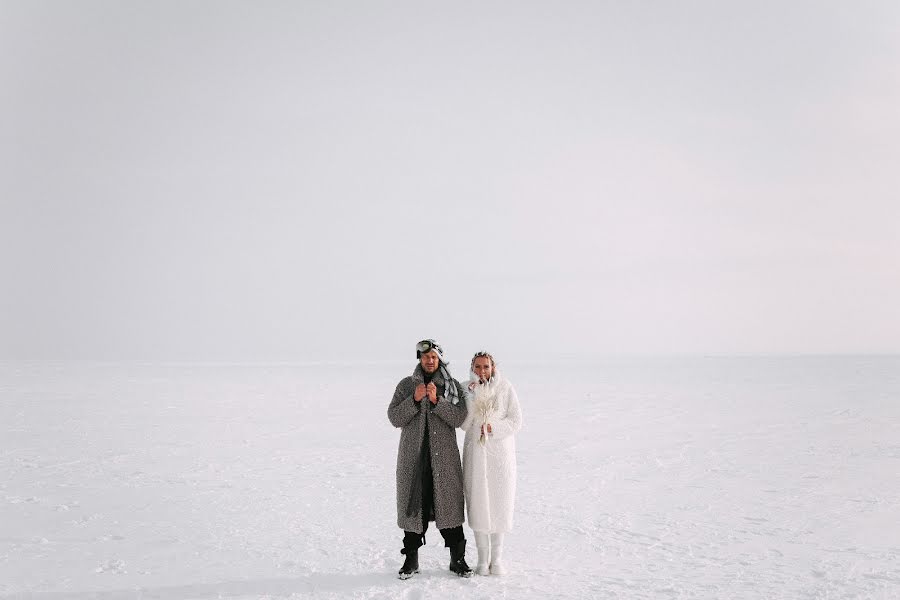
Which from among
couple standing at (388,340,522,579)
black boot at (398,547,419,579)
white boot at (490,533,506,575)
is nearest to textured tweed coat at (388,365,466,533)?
couple standing at (388,340,522,579)

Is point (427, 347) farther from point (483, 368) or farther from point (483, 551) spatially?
point (483, 551)

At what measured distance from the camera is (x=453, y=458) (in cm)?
459

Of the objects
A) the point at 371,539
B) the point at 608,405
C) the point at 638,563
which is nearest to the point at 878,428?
the point at 608,405

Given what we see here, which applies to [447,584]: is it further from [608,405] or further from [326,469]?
[608,405]

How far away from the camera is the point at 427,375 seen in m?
4.61

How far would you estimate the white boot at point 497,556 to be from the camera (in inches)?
180

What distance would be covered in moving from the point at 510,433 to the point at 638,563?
4.62 ft

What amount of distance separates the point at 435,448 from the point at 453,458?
142mm

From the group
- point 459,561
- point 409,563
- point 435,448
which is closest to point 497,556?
point 459,561

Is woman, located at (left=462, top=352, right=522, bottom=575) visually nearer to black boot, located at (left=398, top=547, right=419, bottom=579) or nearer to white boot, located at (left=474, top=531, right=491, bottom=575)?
white boot, located at (left=474, top=531, right=491, bottom=575)

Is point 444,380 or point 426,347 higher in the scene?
point 426,347

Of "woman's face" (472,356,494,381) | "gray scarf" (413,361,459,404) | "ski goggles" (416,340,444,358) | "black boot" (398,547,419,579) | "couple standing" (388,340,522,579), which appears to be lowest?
"black boot" (398,547,419,579)

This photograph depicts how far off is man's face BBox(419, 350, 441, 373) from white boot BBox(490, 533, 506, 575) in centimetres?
116

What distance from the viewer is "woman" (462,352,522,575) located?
4.50 meters
